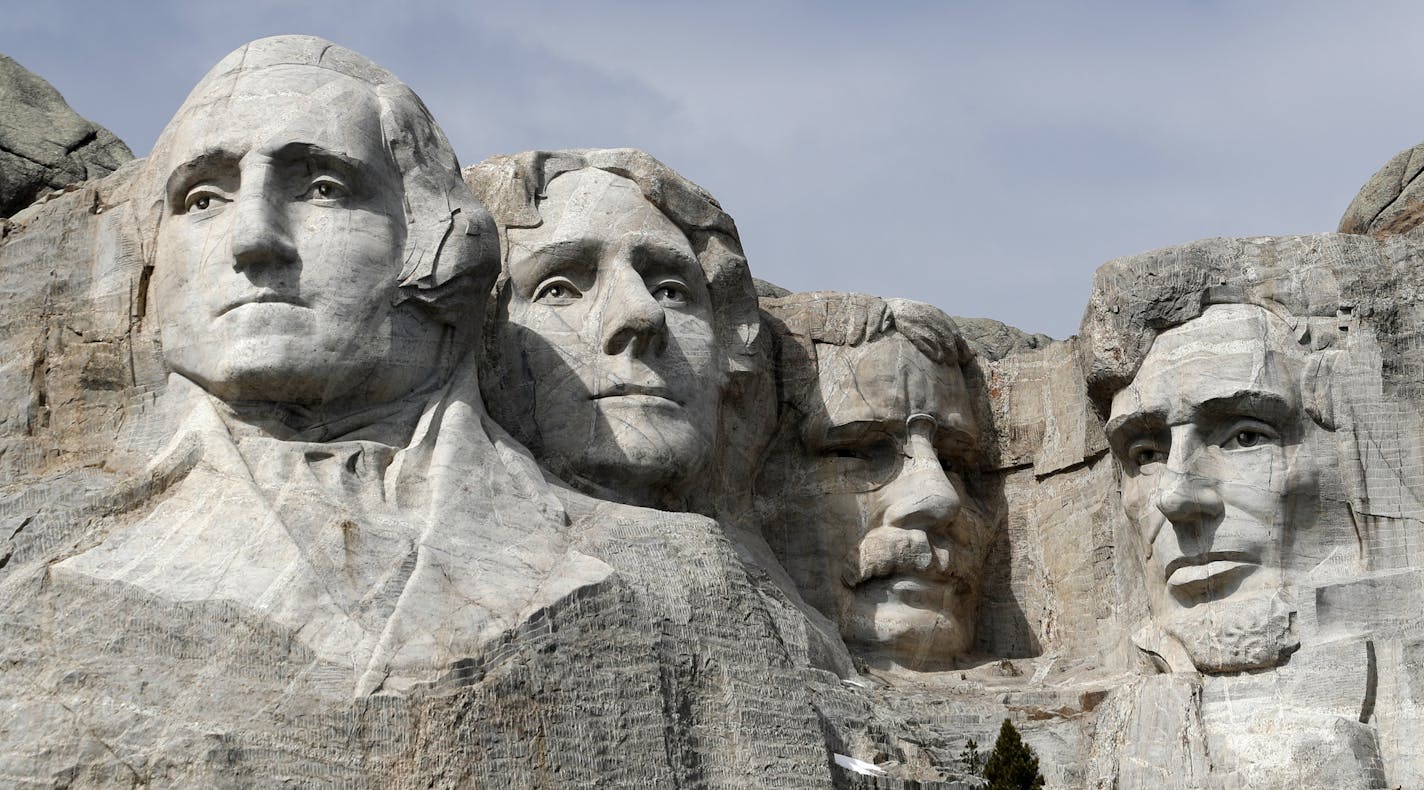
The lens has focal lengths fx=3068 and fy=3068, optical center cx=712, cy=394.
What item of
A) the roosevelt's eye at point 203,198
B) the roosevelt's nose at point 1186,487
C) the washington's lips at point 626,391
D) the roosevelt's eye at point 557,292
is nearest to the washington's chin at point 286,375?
the roosevelt's eye at point 203,198

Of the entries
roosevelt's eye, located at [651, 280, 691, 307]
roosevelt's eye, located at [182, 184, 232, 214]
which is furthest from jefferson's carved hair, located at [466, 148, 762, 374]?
roosevelt's eye, located at [182, 184, 232, 214]

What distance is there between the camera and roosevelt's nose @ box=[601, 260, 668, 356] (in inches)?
578

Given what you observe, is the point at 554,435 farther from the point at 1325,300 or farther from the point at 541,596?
the point at 1325,300

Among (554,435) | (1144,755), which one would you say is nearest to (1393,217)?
(1144,755)

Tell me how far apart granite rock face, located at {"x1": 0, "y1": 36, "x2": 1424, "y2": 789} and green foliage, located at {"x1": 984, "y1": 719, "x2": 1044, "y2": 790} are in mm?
621

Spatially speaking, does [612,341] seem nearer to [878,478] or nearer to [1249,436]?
[878,478]

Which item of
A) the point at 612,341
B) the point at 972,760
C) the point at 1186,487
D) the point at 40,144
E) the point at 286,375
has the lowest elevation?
the point at 972,760

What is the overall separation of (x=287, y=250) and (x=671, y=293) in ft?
8.24

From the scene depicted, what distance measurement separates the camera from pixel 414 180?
1388cm

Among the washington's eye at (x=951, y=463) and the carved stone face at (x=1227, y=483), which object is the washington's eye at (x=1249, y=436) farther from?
the washington's eye at (x=951, y=463)

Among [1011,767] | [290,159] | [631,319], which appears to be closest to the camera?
[1011,767]

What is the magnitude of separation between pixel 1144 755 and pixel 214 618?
176 inches

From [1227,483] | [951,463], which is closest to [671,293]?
[951,463]

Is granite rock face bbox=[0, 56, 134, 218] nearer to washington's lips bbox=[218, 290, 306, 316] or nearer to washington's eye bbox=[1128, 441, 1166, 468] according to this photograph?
washington's lips bbox=[218, 290, 306, 316]
